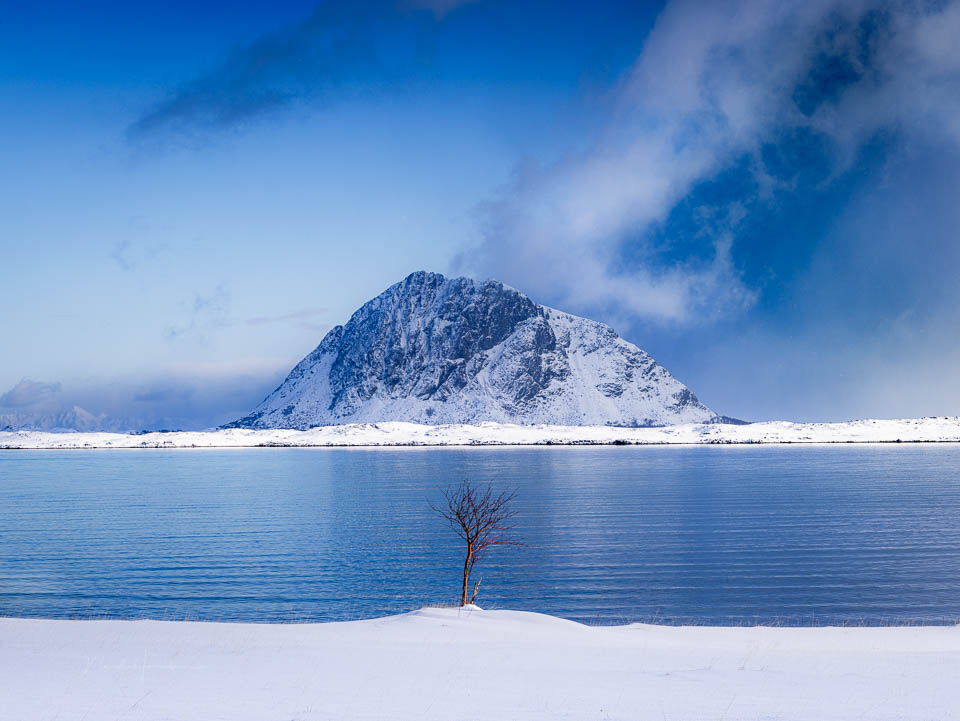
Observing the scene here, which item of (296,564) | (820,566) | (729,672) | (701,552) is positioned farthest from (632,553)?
(729,672)

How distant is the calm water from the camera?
34.3 metres

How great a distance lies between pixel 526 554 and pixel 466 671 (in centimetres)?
3183

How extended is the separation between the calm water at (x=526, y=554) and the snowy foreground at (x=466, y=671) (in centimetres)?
981

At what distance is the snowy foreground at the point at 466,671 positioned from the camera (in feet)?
46.5

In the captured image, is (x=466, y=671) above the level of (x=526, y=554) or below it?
above

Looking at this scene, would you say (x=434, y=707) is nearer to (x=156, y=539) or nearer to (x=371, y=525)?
(x=156, y=539)

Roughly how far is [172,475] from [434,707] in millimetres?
129320

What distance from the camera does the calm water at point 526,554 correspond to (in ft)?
113

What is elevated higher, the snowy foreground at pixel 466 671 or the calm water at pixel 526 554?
the snowy foreground at pixel 466 671

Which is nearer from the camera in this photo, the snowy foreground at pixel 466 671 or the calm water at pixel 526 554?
the snowy foreground at pixel 466 671

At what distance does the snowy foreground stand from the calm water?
32.2ft

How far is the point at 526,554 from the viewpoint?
48.6 meters

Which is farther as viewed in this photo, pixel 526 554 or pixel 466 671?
pixel 526 554

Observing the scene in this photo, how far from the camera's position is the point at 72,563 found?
45281 mm
